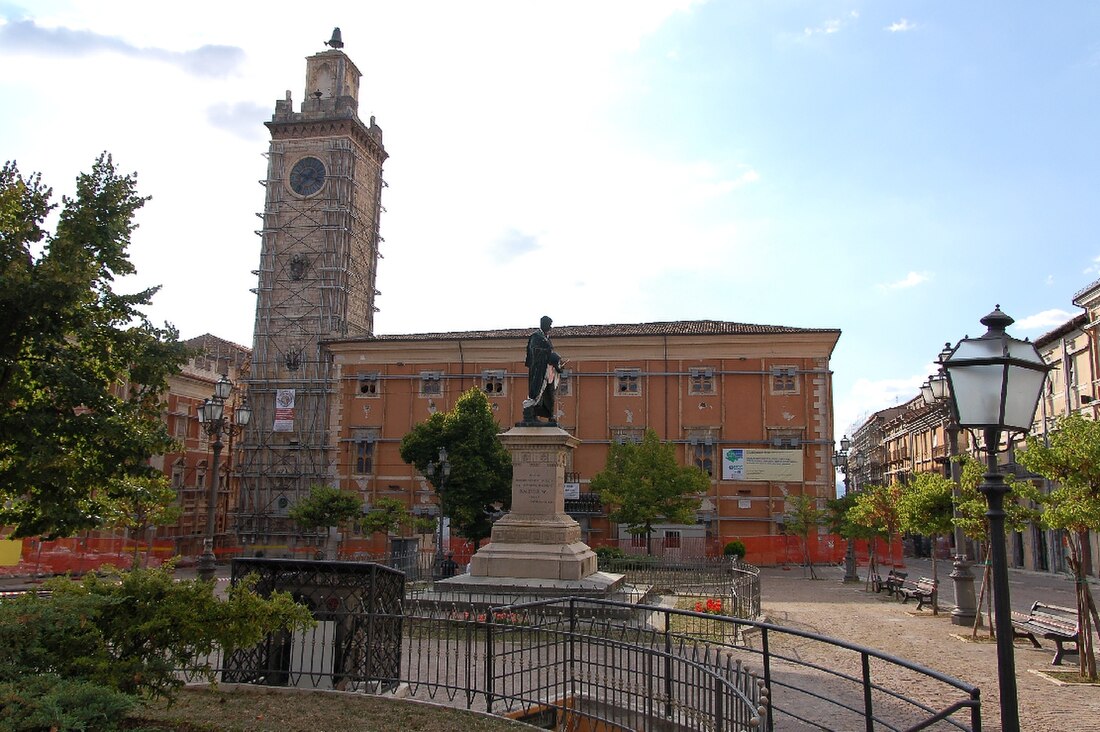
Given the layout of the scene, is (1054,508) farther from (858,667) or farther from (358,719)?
(358,719)

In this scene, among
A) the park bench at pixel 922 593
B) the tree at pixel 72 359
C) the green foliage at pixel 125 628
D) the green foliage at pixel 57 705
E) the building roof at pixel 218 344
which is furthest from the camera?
the building roof at pixel 218 344

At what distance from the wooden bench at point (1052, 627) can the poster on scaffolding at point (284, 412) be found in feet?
136

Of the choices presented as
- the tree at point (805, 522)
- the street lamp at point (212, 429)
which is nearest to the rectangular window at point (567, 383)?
the tree at point (805, 522)

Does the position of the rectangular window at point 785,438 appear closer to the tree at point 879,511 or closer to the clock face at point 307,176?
the tree at point 879,511

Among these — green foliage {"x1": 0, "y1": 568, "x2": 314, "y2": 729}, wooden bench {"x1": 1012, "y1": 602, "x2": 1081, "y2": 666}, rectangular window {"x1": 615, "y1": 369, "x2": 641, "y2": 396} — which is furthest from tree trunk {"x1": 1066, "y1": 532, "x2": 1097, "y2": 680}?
rectangular window {"x1": 615, "y1": 369, "x2": 641, "y2": 396}

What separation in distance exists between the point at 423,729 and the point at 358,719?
683 millimetres

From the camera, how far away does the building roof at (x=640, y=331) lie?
1612 inches

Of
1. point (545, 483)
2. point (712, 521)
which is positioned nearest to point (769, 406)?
point (712, 521)

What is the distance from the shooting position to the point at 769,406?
133ft

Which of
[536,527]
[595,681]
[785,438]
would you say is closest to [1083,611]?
[595,681]

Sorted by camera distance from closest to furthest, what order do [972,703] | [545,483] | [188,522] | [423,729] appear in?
[972,703], [423,729], [545,483], [188,522]

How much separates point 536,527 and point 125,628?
10715 mm

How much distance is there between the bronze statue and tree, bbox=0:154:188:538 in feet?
27.1

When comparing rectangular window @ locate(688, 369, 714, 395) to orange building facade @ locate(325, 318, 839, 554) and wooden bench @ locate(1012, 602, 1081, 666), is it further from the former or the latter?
wooden bench @ locate(1012, 602, 1081, 666)
